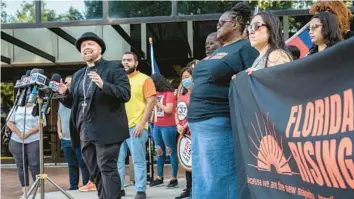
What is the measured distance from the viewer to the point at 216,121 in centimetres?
380

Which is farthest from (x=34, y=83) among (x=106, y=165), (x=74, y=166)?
(x=74, y=166)

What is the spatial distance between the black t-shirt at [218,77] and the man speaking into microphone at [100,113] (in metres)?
1.04

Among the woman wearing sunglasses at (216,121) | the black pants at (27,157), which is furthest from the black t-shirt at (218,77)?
the black pants at (27,157)

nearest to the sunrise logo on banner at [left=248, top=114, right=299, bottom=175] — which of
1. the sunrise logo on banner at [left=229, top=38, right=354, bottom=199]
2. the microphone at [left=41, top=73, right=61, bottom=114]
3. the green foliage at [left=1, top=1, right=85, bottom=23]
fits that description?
the sunrise logo on banner at [left=229, top=38, right=354, bottom=199]

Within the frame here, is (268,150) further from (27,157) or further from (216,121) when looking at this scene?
(27,157)

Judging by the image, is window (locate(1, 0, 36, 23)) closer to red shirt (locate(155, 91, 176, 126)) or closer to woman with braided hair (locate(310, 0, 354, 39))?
red shirt (locate(155, 91, 176, 126))

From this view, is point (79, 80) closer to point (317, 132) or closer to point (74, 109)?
point (74, 109)

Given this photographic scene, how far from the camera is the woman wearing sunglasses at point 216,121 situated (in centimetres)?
376

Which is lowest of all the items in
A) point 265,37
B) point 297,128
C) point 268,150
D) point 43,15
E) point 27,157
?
point 27,157

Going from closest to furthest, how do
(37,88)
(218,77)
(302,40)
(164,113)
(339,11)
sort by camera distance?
(218,77) → (339,11) → (37,88) → (302,40) → (164,113)

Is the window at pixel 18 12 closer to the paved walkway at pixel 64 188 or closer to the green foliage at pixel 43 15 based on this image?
the green foliage at pixel 43 15

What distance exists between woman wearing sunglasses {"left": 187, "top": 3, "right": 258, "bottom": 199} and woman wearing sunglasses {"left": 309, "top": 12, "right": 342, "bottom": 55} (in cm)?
51

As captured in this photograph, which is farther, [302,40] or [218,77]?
[302,40]

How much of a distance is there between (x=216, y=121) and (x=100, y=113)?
1352 millimetres
